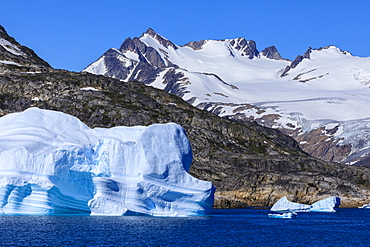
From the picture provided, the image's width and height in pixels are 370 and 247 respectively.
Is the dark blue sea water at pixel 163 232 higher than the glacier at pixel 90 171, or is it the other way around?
the glacier at pixel 90 171

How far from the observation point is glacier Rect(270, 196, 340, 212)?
111688 mm

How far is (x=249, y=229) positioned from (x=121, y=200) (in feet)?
53.3

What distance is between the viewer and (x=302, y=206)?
114188mm

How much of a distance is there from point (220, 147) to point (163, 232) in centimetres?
10588

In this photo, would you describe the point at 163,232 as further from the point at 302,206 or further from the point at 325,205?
the point at 325,205

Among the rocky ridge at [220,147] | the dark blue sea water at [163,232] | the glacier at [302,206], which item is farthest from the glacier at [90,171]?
the rocky ridge at [220,147]

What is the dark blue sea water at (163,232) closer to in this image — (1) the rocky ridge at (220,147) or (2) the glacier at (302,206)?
(2) the glacier at (302,206)

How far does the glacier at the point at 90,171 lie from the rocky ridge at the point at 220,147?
5677 cm

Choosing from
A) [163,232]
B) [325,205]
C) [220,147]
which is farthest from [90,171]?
[220,147]

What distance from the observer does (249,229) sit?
244 ft

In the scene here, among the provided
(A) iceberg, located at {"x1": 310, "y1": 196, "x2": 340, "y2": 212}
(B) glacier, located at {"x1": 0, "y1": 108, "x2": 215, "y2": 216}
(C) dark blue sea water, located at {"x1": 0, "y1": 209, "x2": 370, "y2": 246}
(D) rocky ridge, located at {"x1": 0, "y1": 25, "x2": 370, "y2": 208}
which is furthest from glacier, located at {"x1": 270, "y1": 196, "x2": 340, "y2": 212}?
(B) glacier, located at {"x1": 0, "y1": 108, "x2": 215, "y2": 216}

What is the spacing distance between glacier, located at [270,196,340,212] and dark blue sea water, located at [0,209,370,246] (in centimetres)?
2897

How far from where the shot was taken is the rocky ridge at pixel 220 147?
13725 centimetres

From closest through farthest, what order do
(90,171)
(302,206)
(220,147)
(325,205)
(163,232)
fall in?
(163,232)
(90,171)
(302,206)
(325,205)
(220,147)
